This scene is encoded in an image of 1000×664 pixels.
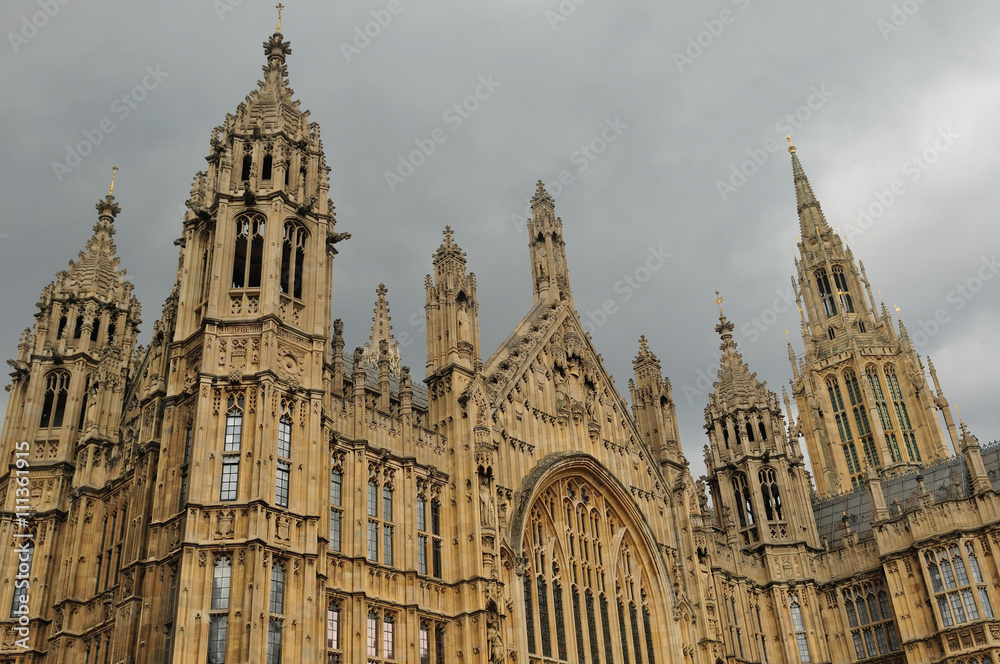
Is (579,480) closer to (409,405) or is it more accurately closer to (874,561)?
(409,405)

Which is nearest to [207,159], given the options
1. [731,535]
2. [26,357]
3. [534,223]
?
[26,357]

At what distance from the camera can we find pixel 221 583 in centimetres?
2686

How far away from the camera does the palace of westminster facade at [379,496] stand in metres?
28.8

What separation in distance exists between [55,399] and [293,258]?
16936 millimetres

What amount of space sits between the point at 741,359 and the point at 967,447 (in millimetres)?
15744

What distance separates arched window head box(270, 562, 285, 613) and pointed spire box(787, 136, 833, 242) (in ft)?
317

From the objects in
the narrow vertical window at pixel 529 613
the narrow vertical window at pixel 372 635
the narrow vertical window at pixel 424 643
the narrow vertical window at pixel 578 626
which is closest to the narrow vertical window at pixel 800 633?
the narrow vertical window at pixel 578 626

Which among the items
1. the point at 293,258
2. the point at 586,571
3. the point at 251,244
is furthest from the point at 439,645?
the point at 251,244

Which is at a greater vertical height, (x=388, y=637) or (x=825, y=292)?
(x=825, y=292)

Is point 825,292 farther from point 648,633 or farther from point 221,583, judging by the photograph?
point 221,583

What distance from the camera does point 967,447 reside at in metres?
51.1

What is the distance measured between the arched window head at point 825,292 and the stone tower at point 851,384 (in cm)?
12

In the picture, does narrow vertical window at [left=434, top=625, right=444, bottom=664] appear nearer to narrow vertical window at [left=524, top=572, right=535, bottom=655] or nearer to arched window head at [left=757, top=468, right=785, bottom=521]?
narrow vertical window at [left=524, top=572, right=535, bottom=655]

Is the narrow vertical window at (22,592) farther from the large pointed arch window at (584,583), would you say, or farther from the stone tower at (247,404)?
the large pointed arch window at (584,583)
